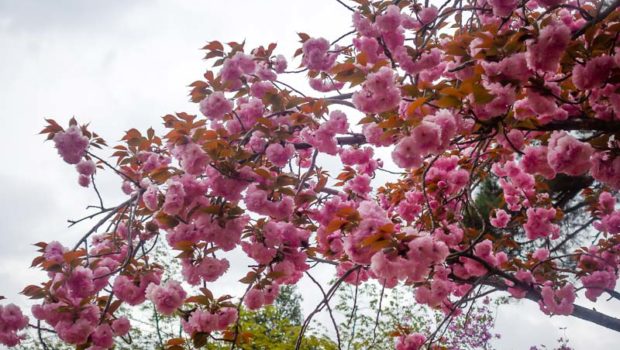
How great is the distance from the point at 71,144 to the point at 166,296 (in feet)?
2.94

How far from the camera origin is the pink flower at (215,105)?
2180 mm

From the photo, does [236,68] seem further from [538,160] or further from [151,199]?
[538,160]

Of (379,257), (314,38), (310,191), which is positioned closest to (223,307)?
(310,191)

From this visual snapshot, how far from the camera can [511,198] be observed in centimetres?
381

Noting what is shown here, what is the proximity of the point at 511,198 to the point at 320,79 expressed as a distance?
1.86 meters

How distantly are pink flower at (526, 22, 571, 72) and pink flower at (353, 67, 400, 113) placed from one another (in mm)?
500

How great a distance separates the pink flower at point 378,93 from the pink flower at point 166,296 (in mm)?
1113

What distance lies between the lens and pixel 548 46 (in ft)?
5.16

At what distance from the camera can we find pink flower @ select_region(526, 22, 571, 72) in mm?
1567

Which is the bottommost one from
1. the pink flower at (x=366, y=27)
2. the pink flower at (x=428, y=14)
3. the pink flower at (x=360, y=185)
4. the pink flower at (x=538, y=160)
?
the pink flower at (x=538, y=160)

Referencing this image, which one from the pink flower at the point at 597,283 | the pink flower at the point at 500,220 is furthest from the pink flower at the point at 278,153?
the pink flower at the point at 597,283

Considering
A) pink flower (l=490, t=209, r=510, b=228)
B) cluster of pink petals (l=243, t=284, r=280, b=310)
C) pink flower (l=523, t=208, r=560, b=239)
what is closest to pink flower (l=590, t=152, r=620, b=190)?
pink flower (l=523, t=208, r=560, b=239)

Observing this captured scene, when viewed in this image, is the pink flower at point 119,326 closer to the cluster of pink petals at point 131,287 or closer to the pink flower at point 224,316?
the cluster of pink petals at point 131,287

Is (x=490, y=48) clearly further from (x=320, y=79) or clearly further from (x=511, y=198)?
(x=511, y=198)
